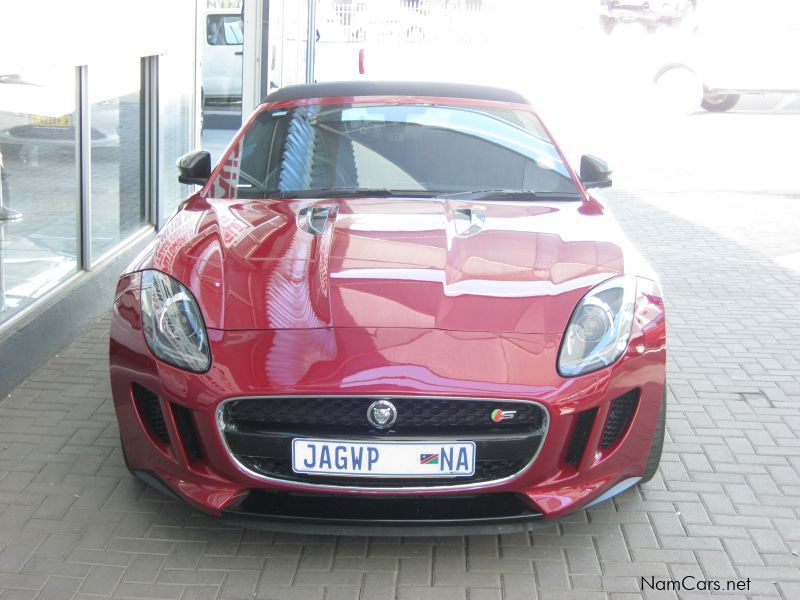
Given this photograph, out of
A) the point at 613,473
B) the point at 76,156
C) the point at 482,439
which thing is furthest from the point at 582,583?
the point at 76,156

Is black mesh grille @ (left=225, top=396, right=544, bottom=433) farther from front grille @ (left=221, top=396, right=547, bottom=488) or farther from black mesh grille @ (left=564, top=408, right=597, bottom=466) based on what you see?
black mesh grille @ (left=564, top=408, right=597, bottom=466)

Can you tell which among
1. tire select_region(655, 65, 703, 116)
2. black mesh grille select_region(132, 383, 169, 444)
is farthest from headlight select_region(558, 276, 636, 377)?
tire select_region(655, 65, 703, 116)

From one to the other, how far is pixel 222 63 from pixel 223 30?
559mm

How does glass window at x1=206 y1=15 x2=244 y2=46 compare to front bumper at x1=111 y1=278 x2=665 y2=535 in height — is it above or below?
above

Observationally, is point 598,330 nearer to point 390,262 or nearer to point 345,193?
point 390,262

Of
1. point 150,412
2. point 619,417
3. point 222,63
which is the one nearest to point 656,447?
point 619,417

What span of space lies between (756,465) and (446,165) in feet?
5.91

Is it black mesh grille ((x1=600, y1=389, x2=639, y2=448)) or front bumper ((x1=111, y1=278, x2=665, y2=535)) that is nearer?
front bumper ((x1=111, y1=278, x2=665, y2=535))

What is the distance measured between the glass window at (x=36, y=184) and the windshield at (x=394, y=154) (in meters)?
1.15

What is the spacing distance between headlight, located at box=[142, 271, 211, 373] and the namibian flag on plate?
0.72 m

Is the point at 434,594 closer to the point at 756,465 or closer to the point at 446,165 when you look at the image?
the point at 756,465

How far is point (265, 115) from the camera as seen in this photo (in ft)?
16.4

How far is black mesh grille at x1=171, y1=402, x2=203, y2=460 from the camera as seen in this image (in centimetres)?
335

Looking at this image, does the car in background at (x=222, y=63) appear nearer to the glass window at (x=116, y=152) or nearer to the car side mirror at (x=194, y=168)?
the glass window at (x=116, y=152)
